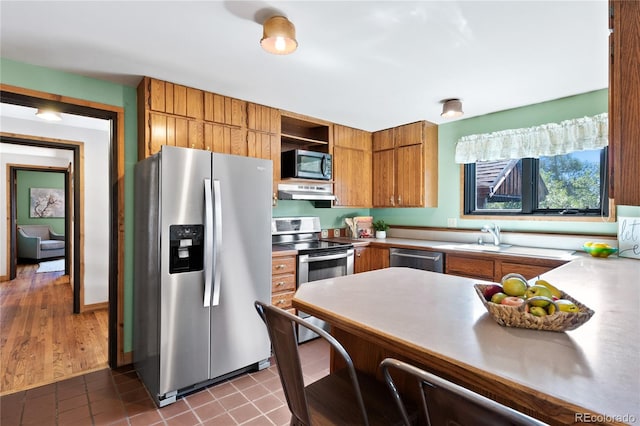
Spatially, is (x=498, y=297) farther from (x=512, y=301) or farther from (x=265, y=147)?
(x=265, y=147)

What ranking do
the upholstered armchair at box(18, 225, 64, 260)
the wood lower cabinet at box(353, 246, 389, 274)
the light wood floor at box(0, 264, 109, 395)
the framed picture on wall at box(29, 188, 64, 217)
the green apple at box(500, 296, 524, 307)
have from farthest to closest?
1. the framed picture on wall at box(29, 188, 64, 217)
2. the upholstered armchair at box(18, 225, 64, 260)
3. the wood lower cabinet at box(353, 246, 389, 274)
4. the light wood floor at box(0, 264, 109, 395)
5. the green apple at box(500, 296, 524, 307)

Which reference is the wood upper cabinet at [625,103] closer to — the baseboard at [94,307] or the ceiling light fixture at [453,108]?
the ceiling light fixture at [453,108]

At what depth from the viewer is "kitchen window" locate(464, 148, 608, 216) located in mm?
2842

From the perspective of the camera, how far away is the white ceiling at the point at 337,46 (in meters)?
1.66

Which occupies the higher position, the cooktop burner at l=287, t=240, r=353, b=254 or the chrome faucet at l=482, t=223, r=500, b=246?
the chrome faucet at l=482, t=223, r=500, b=246

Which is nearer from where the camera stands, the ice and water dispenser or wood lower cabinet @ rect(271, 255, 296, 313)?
Result: the ice and water dispenser

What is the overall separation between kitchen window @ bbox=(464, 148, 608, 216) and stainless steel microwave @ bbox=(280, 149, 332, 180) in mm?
1626

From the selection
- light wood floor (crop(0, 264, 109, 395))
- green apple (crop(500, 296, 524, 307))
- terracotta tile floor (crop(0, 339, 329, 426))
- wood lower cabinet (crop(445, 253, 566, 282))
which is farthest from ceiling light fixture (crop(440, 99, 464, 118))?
light wood floor (crop(0, 264, 109, 395))

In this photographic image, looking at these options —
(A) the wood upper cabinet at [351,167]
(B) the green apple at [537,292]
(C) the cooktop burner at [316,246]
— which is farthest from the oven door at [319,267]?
(B) the green apple at [537,292]

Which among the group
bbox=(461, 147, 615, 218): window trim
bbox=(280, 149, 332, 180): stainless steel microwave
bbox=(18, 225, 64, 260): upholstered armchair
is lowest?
bbox=(18, 225, 64, 260): upholstered armchair

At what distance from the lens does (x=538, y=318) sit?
3.00ft

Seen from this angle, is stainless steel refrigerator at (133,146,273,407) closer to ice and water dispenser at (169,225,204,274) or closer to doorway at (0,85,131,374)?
ice and water dispenser at (169,225,204,274)

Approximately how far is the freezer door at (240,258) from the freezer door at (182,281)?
10 centimetres

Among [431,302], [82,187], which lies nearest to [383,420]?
[431,302]
